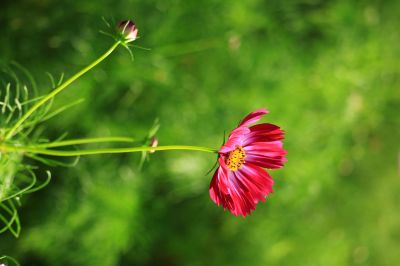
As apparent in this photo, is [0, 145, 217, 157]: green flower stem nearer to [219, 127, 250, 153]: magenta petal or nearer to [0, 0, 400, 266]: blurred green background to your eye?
[219, 127, 250, 153]: magenta petal

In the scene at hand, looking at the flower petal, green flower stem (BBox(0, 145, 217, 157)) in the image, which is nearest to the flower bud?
green flower stem (BBox(0, 145, 217, 157))

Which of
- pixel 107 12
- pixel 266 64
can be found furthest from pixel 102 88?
pixel 266 64

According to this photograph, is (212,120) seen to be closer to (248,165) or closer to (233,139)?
(248,165)

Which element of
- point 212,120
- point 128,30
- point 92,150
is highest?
point 212,120

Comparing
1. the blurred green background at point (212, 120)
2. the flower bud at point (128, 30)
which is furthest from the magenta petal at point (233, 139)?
the blurred green background at point (212, 120)

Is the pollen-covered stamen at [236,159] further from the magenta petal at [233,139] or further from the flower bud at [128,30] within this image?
the flower bud at [128,30]

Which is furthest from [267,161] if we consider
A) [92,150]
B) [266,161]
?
[92,150]
